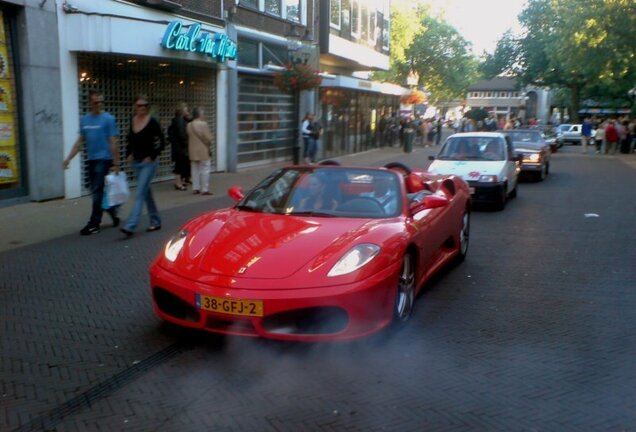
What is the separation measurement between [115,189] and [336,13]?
766 inches

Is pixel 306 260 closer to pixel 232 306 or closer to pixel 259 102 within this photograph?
pixel 232 306

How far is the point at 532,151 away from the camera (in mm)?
18938

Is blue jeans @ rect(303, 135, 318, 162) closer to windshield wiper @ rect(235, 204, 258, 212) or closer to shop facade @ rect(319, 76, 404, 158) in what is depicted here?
shop facade @ rect(319, 76, 404, 158)

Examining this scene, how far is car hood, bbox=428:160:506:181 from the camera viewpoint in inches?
491

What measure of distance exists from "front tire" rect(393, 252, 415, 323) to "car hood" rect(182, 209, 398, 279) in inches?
15.1

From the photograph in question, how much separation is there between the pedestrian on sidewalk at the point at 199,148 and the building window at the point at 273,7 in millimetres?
8701

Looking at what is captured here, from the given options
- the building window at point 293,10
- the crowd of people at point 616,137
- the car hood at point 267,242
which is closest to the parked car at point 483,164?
the car hood at point 267,242

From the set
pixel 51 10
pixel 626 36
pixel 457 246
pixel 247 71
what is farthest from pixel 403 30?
pixel 457 246

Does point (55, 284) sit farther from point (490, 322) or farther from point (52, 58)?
point (52, 58)

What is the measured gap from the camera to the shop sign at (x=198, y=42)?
47.5 ft

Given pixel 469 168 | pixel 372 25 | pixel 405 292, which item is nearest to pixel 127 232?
pixel 405 292

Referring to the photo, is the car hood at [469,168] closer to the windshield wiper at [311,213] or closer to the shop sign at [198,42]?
the shop sign at [198,42]

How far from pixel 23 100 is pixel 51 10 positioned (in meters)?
1.71

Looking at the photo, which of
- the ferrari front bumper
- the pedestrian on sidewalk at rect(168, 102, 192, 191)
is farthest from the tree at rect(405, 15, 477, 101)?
the ferrari front bumper
